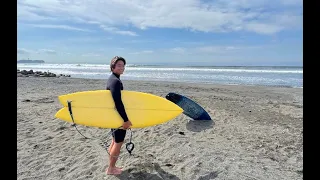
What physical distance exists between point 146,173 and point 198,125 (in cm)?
275

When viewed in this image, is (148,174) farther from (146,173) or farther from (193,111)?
(193,111)

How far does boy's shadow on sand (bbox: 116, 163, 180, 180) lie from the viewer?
3.50 m

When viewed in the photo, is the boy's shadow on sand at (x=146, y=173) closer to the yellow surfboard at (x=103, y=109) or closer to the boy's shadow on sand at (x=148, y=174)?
the boy's shadow on sand at (x=148, y=174)

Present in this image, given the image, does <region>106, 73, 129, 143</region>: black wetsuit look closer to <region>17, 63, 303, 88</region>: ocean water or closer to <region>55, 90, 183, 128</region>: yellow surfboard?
<region>55, 90, 183, 128</region>: yellow surfboard

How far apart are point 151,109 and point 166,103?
0.91 feet

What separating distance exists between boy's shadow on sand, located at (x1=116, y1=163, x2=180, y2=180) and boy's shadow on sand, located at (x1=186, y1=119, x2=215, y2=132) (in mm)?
2186

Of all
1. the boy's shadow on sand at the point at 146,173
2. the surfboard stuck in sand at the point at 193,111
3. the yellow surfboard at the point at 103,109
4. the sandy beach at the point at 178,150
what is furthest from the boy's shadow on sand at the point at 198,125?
the boy's shadow on sand at the point at 146,173

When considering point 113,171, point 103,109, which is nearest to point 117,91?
point 103,109

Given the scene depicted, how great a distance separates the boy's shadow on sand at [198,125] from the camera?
232 inches
